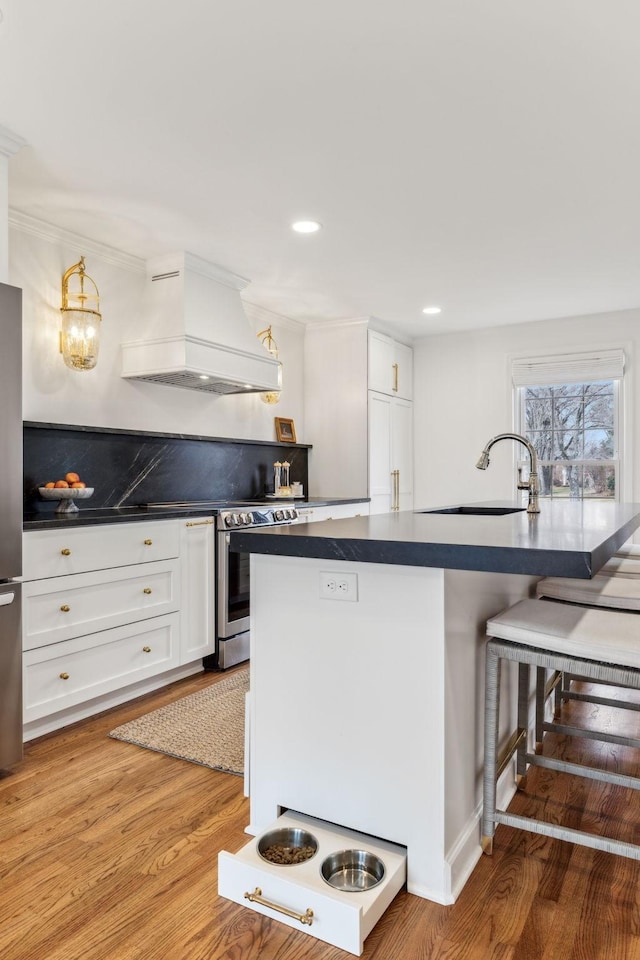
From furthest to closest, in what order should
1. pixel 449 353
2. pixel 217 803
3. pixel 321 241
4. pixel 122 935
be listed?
pixel 449 353
pixel 321 241
pixel 217 803
pixel 122 935

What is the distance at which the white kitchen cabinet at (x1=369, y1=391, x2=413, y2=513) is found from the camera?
212 inches

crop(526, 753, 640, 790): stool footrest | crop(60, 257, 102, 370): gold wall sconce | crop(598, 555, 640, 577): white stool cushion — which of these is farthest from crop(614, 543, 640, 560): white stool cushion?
crop(60, 257, 102, 370): gold wall sconce

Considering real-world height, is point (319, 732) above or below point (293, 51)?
below

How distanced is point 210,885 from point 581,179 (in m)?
3.12

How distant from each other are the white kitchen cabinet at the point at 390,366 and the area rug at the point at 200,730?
3.07m

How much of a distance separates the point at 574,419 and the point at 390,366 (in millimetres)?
1687

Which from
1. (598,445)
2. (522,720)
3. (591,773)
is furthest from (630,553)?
(598,445)

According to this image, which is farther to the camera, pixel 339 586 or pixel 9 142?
pixel 9 142

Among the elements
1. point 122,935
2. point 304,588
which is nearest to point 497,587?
point 304,588

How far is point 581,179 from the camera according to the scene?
286 centimetres

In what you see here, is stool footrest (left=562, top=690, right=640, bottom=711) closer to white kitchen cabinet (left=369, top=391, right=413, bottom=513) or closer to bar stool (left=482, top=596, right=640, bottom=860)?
bar stool (left=482, top=596, right=640, bottom=860)

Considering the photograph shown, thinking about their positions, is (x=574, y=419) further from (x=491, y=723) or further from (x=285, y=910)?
(x=285, y=910)

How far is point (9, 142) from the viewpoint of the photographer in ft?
8.09

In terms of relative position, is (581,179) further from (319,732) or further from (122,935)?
(122,935)
